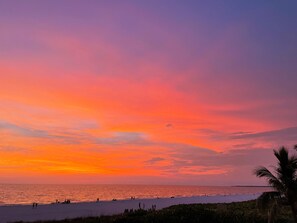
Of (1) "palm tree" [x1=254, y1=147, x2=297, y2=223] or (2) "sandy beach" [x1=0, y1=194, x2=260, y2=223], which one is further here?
(2) "sandy beach" [x1=0, y1=194, x2=260, y2=223]

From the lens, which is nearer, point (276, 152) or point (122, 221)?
point (276, 152)

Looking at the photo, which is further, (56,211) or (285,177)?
(56,211)

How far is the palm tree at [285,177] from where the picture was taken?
88.1ft

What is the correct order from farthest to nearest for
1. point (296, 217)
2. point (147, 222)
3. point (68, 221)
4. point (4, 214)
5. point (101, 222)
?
point (4, 214), point (68, 221), point (101, 222), point (147, 222), point (296, 217)

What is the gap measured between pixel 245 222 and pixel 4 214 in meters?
45.4

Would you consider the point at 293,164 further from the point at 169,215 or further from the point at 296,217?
the point at 169,215

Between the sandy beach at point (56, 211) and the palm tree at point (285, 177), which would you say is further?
the sandy beach at point (56, 211)

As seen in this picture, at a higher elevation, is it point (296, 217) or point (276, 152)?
point (276, 152)

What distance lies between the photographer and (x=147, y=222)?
42406 millimetres

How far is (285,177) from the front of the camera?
1071 inches

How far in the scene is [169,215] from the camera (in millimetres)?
44656

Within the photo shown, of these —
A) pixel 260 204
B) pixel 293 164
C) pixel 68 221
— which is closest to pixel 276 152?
pixel 293 164

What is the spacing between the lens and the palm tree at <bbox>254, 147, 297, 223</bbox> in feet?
88.1

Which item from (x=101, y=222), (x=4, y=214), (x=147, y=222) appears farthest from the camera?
(x=4, y=214)
